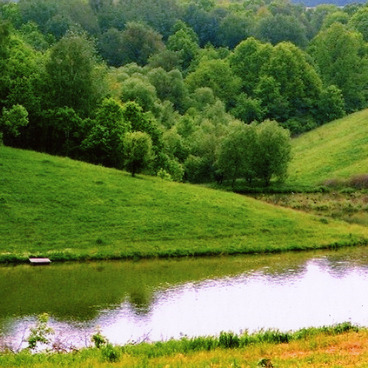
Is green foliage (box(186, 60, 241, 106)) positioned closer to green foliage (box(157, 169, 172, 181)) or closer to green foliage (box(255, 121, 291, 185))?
green foliage (box(255, 121, 291, 185))

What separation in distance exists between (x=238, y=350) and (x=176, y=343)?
7.90ft

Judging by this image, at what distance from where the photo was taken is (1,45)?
68875 mm

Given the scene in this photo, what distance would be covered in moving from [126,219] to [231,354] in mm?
35354

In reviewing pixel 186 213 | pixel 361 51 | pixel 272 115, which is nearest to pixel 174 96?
pixel 272 115

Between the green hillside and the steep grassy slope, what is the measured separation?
21122 mm

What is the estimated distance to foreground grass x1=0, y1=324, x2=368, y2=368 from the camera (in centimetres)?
1922

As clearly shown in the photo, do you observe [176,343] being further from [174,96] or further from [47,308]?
[174,96]

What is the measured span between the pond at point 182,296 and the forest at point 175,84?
20.7 m

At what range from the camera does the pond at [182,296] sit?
33.0 metres

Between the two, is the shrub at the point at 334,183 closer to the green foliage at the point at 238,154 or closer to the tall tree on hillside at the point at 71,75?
the green foliage at the point at 238,154

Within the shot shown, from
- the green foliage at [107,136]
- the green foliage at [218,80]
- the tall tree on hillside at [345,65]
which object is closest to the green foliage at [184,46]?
the green foliage at [218,80]

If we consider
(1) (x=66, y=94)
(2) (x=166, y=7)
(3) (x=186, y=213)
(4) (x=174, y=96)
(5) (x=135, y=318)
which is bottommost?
(5) (x=135, y=318)

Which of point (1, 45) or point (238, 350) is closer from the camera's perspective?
point (238, 350)

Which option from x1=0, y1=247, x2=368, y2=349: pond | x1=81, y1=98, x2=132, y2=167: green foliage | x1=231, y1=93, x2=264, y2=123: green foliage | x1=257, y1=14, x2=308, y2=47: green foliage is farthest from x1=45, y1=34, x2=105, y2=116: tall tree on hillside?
x1=257, y1=14, x2=308, y2=47: green foliage
